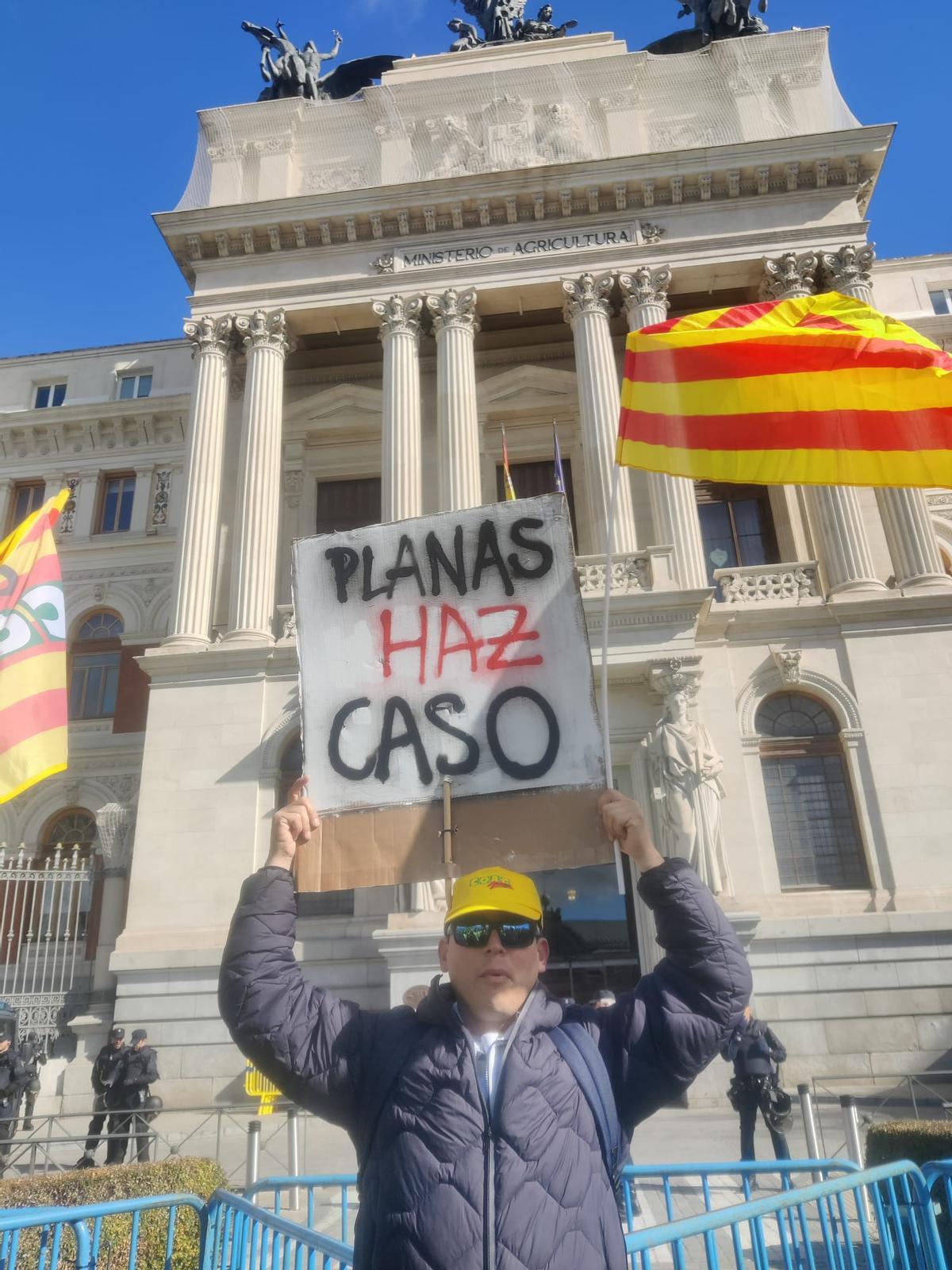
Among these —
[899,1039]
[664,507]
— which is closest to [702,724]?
[664,507]

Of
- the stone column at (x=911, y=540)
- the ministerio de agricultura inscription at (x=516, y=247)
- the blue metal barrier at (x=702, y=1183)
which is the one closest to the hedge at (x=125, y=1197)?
the blue metal barrier at (x=702, y=1183)

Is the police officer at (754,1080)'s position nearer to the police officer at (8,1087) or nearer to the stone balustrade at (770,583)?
the police officer at (8,1087)

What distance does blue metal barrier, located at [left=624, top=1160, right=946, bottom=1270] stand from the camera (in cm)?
346

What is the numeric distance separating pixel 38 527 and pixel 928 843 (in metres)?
16.9

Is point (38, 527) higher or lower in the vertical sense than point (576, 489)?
lower

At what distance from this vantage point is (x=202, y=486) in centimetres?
2064

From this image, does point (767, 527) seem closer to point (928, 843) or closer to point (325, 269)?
point (928, 843)

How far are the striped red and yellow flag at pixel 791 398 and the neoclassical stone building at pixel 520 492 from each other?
8.49m

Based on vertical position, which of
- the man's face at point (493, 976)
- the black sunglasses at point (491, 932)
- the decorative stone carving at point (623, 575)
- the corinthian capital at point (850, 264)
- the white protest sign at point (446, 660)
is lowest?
the man's face at point (493, 976)

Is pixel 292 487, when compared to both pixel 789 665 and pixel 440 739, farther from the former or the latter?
pixel 440 739

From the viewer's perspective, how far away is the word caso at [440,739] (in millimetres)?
4297

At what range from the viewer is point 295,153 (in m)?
23.8

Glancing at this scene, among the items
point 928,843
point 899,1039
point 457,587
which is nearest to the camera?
point 457,587

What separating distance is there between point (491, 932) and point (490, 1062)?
38 centimetres
